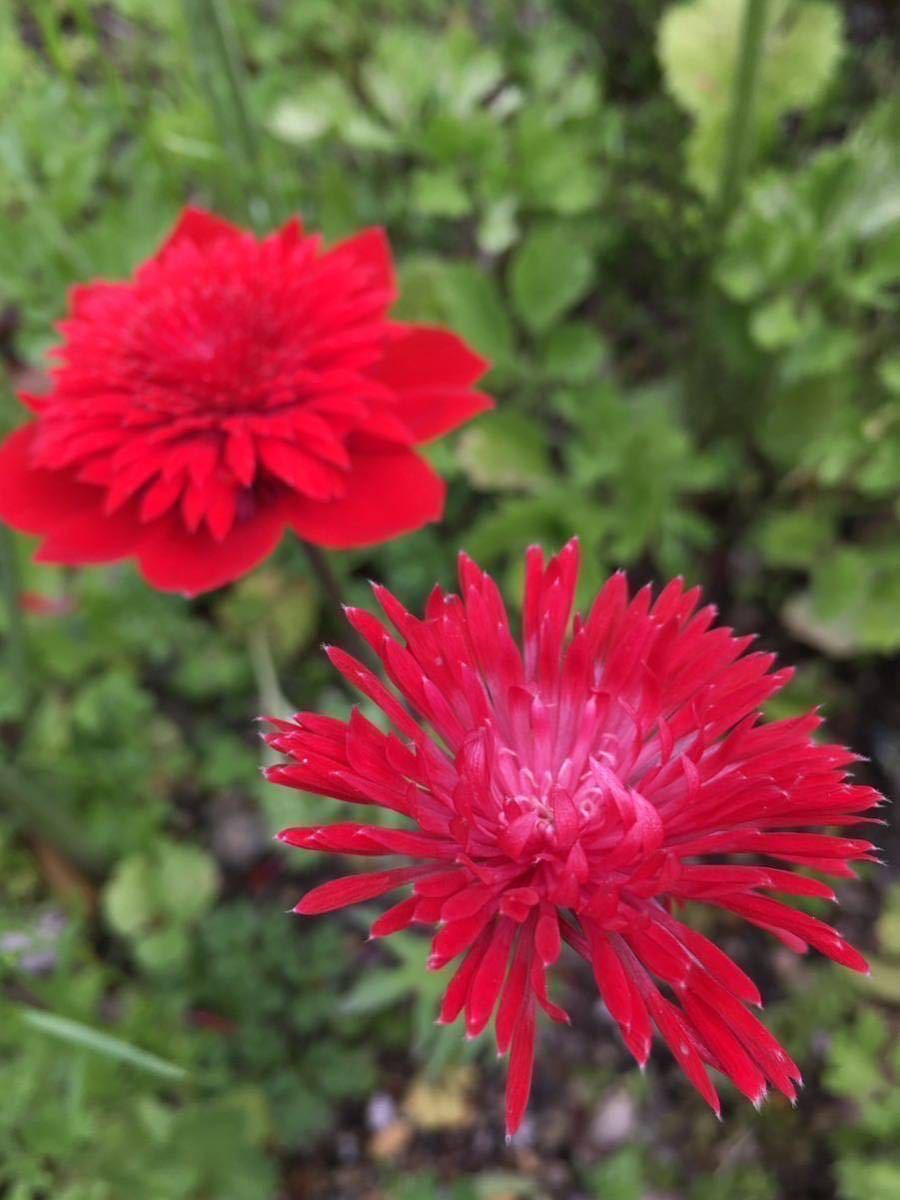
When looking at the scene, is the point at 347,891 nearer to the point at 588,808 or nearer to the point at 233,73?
the point at 588,808

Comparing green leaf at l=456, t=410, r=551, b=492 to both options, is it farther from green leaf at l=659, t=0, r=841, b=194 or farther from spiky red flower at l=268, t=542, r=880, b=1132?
spiky red flower at l=268, t=542, r=880, b=1132

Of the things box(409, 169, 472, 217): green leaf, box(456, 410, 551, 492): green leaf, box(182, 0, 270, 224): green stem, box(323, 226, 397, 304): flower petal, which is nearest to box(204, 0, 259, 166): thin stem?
box(182, 0, 270, 224): green stem

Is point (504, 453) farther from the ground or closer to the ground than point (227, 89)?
closer to the ground

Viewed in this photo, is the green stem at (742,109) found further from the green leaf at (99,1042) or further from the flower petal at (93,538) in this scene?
the green leaf at (99,1042)

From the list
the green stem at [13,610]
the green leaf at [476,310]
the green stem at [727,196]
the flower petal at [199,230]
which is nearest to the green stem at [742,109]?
the green stem at [727,196]

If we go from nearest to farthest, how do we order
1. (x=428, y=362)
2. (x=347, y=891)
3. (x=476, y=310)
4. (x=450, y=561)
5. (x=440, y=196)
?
(x=347, y=891)
(x=428, y=362)
(x=440, y=196)
(x=476, y=310)
(x=450, y=561)

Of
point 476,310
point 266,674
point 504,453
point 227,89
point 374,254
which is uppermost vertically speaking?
point 227,89

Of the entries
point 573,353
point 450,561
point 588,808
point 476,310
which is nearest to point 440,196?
point 476,310
